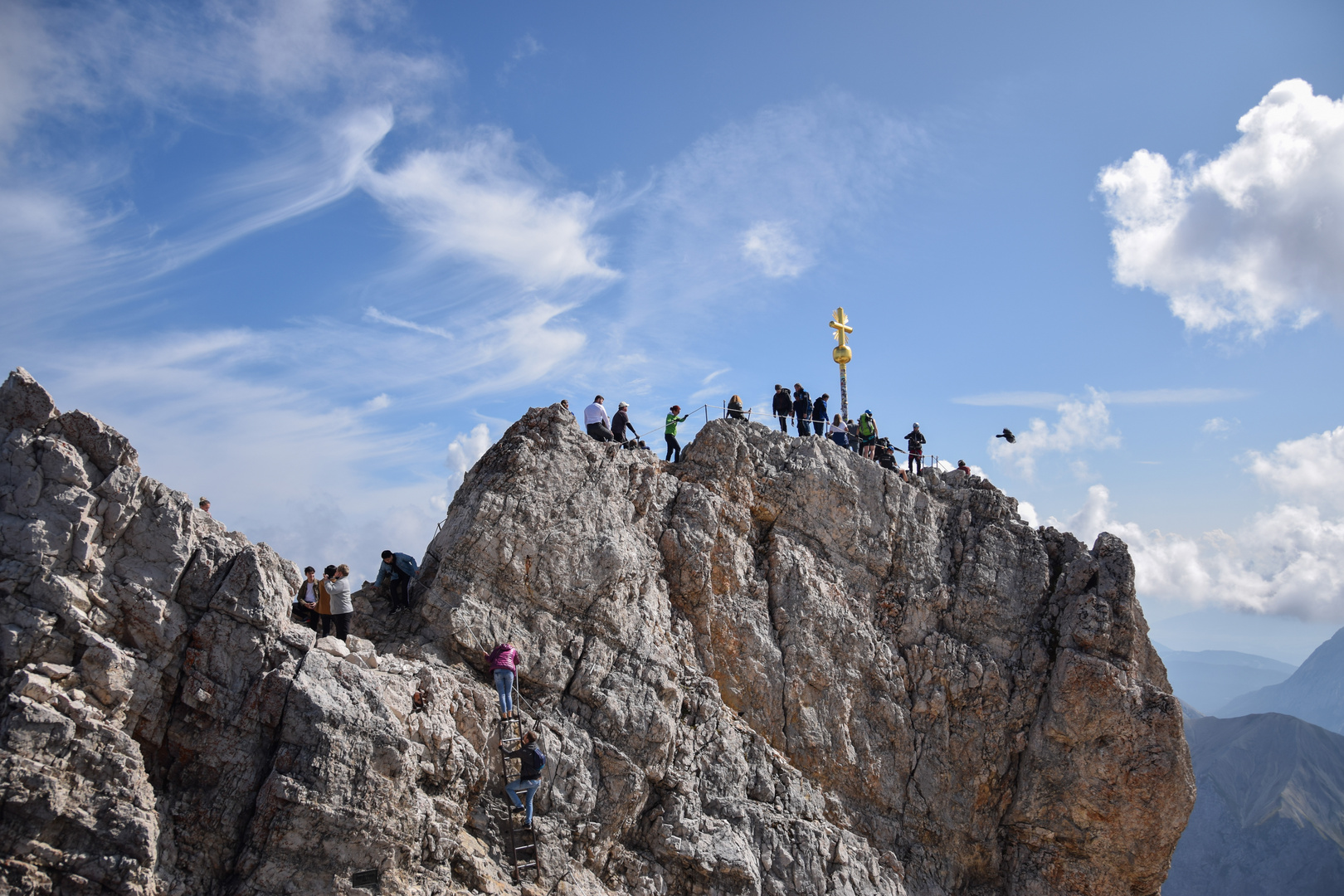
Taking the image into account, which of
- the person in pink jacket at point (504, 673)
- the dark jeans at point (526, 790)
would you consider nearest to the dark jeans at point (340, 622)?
the person in pink jacket at point (504, 673)

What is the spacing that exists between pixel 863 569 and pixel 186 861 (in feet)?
60.0

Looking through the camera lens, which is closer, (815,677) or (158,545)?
(158,545)

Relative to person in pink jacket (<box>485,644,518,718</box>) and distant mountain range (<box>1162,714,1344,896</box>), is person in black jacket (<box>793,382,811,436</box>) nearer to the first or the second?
A: person in pink jacket (<box>485,644,518,718</box>)

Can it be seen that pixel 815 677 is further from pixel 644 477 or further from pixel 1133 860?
pixel 1133 860

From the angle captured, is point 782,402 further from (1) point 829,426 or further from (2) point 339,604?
(2) point 339,604

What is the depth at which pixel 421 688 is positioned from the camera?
1720cm

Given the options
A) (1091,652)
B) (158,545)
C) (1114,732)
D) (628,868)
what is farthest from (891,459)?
(158,545)

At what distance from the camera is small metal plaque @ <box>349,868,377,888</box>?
48.2 feet

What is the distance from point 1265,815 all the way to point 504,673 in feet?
510

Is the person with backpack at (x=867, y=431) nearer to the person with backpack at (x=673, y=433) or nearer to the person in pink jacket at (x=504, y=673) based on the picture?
the person with backpack at (x=673, y=433)

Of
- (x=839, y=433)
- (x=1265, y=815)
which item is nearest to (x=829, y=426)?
(x=839, y=433)

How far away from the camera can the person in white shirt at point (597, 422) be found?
78.8 feet

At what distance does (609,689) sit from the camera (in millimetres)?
20000

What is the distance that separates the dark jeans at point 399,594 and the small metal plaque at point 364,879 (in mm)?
6312
